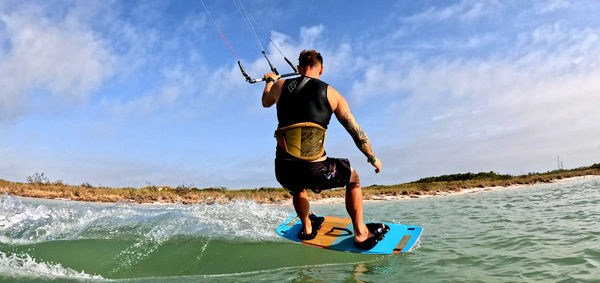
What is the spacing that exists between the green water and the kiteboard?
194mm

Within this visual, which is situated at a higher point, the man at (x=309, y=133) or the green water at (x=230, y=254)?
the man at (x=309, y=133)

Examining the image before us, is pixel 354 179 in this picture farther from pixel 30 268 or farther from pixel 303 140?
pixel 30 268

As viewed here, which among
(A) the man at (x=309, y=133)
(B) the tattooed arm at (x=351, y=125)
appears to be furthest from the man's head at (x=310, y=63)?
(B) the tattooed arm at (x=351, y=125)

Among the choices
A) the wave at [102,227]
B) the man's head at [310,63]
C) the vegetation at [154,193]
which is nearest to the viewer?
the man's head at [310,63]

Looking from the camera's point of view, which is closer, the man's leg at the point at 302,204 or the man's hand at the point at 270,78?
the man's leg at the point at 302,204

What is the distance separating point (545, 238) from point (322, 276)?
437cm

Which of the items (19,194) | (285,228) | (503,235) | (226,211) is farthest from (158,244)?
(19,194)

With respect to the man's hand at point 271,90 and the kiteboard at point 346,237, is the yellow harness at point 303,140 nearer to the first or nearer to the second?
the man's hand at point 271,90

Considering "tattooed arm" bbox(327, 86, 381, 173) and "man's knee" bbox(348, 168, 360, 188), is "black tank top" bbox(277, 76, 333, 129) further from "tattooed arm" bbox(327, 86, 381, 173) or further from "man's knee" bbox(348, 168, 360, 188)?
"man's knee" bbox(348, 168, 360, 188)

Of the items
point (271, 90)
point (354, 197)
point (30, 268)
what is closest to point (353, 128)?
point (354, 197)

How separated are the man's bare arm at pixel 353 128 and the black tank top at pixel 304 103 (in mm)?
173

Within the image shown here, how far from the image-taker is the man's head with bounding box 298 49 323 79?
533 cm

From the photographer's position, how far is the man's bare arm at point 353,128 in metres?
5.19

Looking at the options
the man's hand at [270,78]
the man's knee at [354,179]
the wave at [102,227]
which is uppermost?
the man's hand at [270,78]
